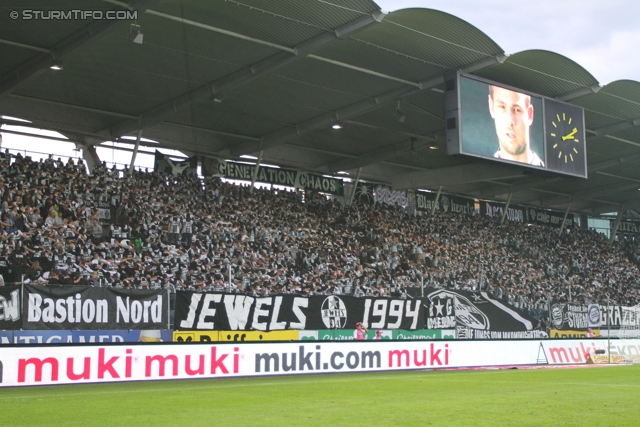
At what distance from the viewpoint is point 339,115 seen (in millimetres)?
33844

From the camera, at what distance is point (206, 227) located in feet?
104

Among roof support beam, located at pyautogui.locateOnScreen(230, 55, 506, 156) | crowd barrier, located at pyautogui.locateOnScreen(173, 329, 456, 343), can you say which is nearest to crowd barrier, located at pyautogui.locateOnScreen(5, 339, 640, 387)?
crowd barrier, located at pyautogui.locateOnScreen(173, 329, 456, 343)

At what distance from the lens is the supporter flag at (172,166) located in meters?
37.3

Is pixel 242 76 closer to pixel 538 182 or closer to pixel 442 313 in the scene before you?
pixel 442 313

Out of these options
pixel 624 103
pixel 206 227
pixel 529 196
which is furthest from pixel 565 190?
pixel 206 227

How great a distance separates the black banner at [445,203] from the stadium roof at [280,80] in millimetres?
4748

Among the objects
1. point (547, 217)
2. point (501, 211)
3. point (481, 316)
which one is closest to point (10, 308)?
point (481, 316)

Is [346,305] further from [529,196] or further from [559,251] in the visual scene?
[529,196]

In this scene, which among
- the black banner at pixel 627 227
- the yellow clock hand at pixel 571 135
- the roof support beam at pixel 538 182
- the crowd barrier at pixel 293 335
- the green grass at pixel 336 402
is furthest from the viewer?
the black banner at pixel 627 227

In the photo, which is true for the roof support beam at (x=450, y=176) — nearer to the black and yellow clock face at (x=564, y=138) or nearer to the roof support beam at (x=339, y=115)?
the black and yellow clock face at (x=564, y=138)

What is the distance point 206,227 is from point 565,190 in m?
32.1

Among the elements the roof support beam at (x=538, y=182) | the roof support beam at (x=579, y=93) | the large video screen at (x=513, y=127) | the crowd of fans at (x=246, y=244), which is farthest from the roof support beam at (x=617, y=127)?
the crowd of fans at (x=246, y=244)

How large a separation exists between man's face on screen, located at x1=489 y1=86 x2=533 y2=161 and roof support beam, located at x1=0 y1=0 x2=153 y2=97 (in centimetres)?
1401

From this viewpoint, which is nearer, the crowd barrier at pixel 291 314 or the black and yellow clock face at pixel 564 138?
the crowd barrier at pixel 291 314
